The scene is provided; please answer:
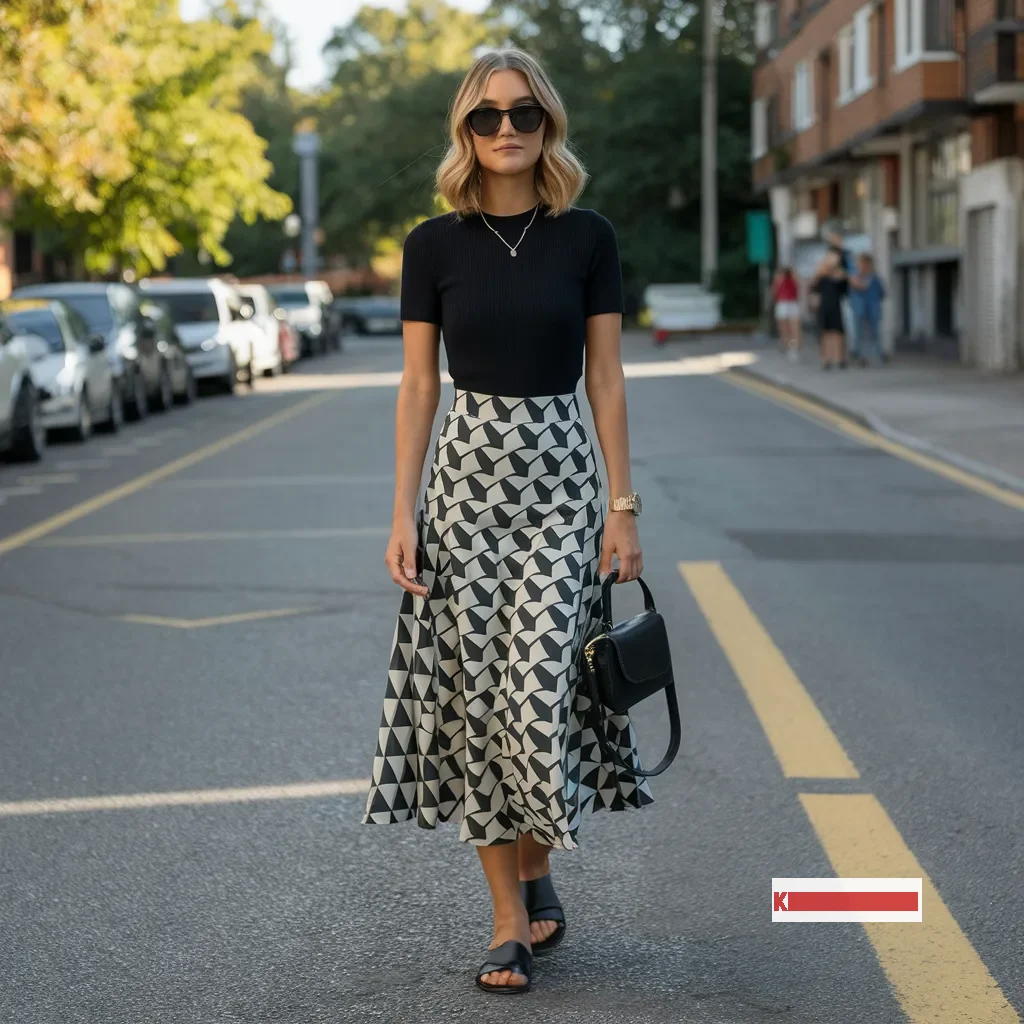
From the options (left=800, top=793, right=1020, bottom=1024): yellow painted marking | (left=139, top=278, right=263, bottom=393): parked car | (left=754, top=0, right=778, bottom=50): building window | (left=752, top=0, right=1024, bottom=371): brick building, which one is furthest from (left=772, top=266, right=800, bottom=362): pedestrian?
(left=800, top=793, right=1020, bottom=1024): yellow painted marking

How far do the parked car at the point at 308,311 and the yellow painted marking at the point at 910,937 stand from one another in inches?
1550

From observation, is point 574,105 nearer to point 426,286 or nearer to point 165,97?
point 165,97

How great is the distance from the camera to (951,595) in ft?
31.6

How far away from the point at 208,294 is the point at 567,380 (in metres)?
28.6

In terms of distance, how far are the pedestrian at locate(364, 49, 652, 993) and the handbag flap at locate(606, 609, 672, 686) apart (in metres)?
0.09

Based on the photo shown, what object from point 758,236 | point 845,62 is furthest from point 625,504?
point 758,236

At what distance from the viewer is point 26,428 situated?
18.1m

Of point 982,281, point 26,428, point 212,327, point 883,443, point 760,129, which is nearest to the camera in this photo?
point 26,428

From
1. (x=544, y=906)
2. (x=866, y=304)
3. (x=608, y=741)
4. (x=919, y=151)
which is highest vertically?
(x=919, y=151)

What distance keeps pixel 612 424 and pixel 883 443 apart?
1501 centimetres

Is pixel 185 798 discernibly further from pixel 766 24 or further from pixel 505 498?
pixel 766 24

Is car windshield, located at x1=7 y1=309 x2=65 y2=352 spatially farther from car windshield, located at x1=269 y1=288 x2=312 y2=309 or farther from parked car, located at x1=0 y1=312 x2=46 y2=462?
car windshield, located at x1=269 y1=288 x2=312 y2=309

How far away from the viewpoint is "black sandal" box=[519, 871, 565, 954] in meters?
4.44

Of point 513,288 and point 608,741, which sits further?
point 608,741
